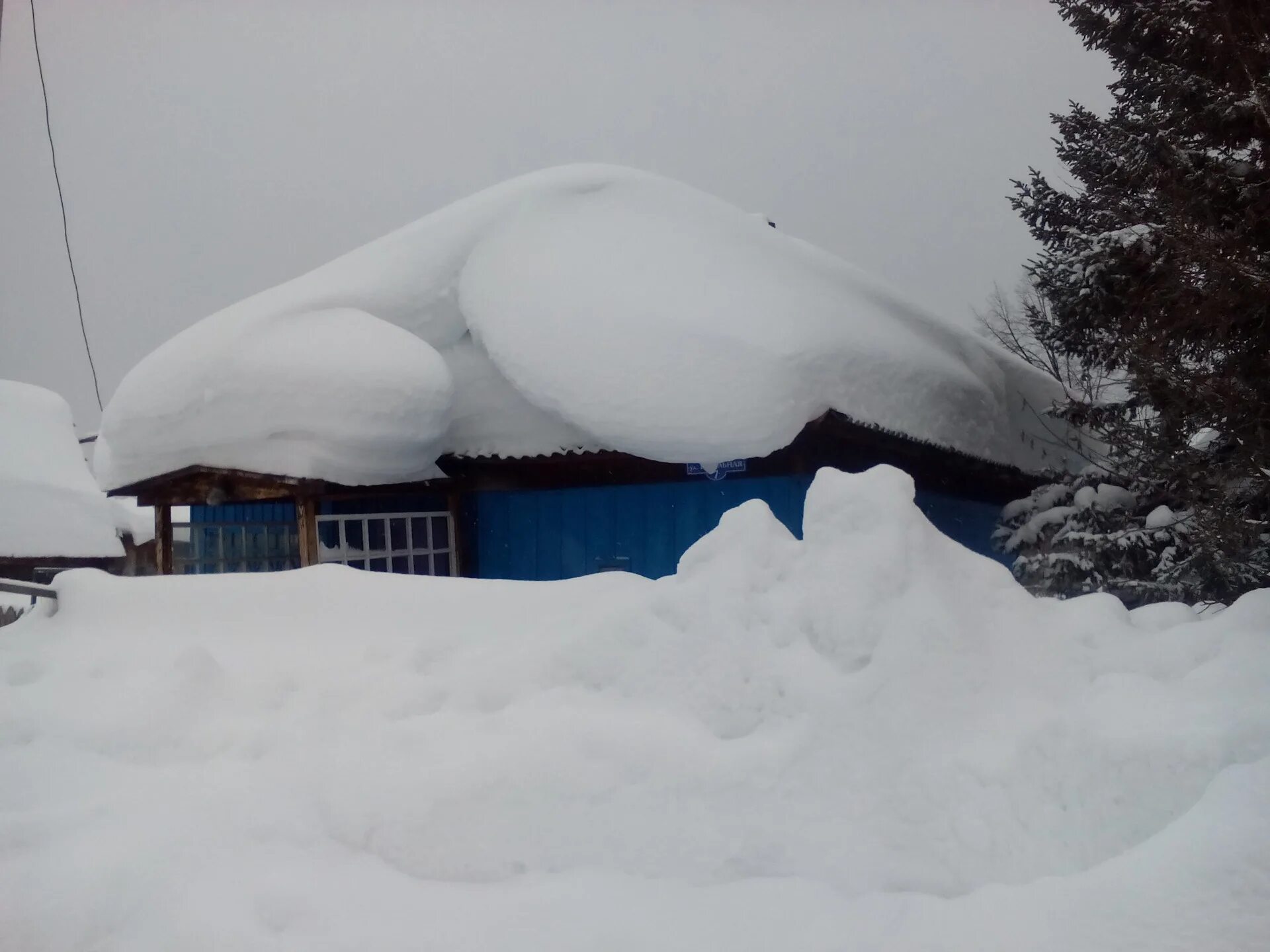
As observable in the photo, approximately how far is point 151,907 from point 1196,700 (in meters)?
2.52

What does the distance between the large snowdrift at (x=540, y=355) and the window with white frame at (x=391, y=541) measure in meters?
0.77

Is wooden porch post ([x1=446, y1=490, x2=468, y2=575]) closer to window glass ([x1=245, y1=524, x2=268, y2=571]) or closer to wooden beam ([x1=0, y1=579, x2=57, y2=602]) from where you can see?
window glass ([x1=245, y1=524, x2=268, y2=571])

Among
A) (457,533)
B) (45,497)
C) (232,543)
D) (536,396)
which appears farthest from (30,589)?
(45,497)

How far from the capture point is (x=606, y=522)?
719cm

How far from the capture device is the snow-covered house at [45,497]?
569 inches

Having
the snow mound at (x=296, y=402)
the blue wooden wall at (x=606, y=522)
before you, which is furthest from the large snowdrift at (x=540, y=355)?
the blue wooden wall at (x=606, y=522)

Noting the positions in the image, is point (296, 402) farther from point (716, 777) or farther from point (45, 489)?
point (45, 489)

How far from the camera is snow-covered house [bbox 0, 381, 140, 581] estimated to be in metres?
14.5

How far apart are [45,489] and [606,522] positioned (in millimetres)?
12291

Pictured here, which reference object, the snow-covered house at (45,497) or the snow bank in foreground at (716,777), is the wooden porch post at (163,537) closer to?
the snow bank in foreground at (716,777)

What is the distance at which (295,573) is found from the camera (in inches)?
163

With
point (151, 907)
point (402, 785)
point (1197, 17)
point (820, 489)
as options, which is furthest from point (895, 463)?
point (151, 907)

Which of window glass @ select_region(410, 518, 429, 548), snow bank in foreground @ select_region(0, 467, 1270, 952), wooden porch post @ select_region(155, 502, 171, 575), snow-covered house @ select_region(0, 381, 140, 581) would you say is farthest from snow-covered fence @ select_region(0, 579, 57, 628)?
snow-covered house @ select_region(0, 381, 140, 581)

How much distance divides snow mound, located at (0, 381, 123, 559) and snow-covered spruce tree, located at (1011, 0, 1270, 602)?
13.9m
